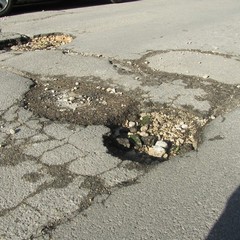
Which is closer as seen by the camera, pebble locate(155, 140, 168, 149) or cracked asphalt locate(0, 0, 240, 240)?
cracked asphalt locate(0, 0, 240, 240)

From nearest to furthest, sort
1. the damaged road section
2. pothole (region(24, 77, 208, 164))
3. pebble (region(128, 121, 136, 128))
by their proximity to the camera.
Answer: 1. the damaged road section
2. pothole (region(24, 77, 208, 164))
3. pebble (region(128, 121, 136, 128))

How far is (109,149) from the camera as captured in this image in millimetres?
3426

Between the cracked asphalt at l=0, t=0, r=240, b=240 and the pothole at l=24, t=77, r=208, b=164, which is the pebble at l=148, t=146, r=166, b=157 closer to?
the pothole at l=24, t=77, r=208, b=164

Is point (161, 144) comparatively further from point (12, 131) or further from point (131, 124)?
point (12, 131)

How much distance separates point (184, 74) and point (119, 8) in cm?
522

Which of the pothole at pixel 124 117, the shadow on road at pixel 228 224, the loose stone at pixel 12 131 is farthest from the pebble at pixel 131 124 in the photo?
the shadow on road at pixel 228 224

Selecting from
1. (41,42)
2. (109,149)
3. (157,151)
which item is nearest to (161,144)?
(157,151)

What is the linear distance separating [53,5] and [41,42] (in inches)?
145

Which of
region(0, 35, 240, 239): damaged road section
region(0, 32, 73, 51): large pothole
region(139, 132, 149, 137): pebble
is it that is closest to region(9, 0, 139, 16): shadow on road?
region(0, 32, 73, 51): large pothole

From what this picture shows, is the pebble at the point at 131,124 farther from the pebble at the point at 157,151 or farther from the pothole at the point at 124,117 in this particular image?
the pebble at the point at 157,151

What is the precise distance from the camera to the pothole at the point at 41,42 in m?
6.58

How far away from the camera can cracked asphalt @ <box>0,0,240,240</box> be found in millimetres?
2631

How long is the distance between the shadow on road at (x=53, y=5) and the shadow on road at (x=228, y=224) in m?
7.75

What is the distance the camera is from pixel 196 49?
632cm
